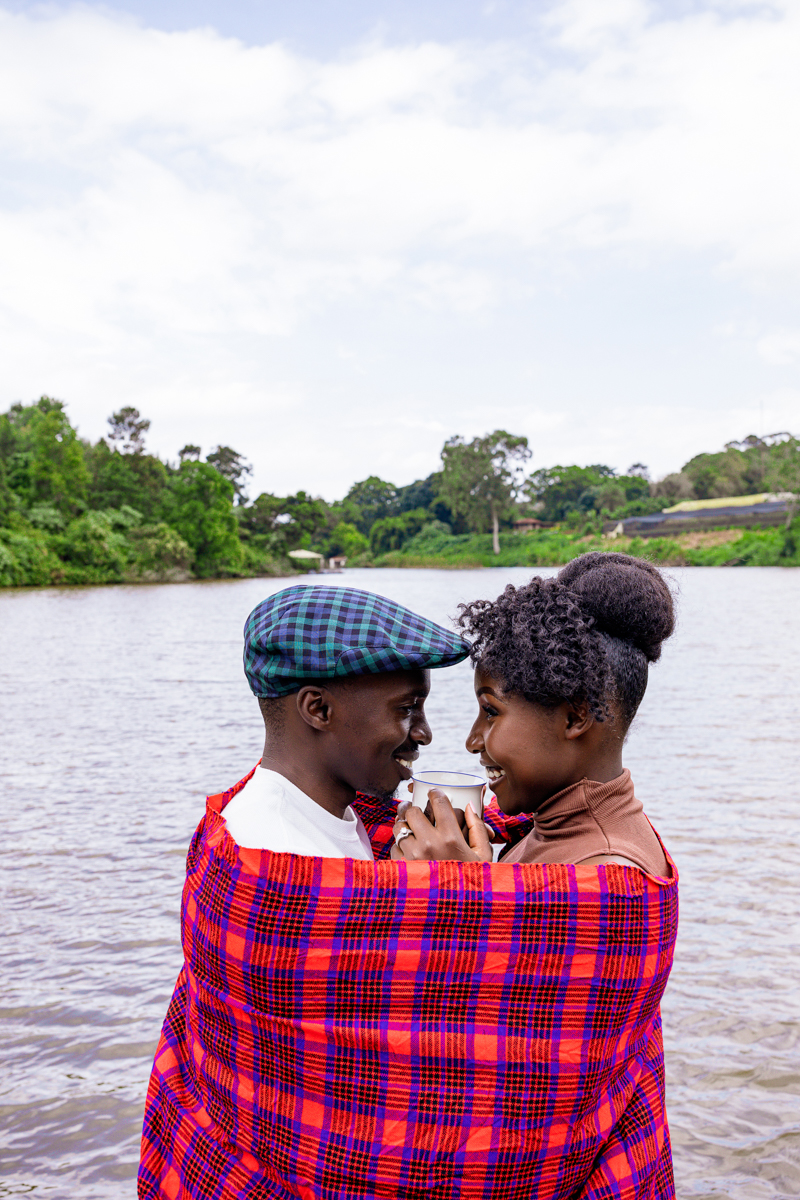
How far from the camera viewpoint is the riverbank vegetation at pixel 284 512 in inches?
1945

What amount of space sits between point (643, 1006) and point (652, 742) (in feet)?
29.0

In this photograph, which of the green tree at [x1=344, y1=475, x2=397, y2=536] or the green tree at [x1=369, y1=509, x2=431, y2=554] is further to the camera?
the green tree at [x1=344, y1=475, x2=397, y2=536]

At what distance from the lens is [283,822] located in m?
1.57

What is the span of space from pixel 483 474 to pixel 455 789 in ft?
270

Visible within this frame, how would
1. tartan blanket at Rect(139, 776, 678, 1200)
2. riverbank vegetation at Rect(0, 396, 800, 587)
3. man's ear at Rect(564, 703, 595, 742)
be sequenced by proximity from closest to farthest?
tartan blanket at Rect(139, 776, 678, 1200), man's ear at Rect(564, 703, 595, 742), riverbank vegetation at Rect(0, 396, 800, 587)

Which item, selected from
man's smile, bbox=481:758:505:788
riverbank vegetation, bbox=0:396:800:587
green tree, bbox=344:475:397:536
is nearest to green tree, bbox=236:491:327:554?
riverbank vegetation, bbox=0:396:800:587

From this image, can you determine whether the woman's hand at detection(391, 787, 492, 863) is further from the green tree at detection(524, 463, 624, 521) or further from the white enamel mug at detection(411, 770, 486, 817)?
the green tree at detection(524, 463, 624, 521)

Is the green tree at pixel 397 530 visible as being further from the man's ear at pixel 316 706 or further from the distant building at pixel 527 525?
the man's ear at pixel 316 706

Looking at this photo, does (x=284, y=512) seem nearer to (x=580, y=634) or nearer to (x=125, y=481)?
(x=125, y=481)

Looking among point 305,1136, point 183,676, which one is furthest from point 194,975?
point 183,676

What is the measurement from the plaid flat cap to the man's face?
4 centimetres

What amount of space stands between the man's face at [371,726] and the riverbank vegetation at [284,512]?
23.1 meters

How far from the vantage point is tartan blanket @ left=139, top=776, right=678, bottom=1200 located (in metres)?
1.47

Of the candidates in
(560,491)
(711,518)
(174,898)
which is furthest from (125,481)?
(174,898)
